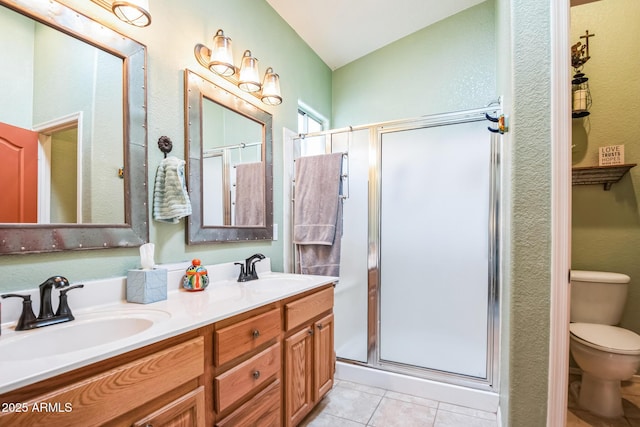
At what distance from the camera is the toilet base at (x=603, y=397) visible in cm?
183

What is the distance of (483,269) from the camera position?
204cm

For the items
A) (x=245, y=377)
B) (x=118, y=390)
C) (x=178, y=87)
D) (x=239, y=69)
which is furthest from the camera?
(x=239, y=69)

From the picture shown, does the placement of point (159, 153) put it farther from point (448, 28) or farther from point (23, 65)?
point (448, 28)

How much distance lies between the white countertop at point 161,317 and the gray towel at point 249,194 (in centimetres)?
34

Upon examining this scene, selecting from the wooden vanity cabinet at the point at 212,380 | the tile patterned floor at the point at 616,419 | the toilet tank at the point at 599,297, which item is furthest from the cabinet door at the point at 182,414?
the toilet tank at the point at 599,297

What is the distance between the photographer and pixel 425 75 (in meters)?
2.79

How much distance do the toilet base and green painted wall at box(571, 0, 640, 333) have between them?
659 mm

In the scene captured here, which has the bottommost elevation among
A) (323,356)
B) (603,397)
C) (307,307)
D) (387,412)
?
(387,412)

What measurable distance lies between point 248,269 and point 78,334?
3.07 ft

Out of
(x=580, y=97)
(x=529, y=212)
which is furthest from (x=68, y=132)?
(x=580, y=97)

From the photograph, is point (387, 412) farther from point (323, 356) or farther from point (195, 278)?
point (195, 278)

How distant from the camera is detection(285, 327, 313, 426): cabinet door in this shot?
4.97 ft

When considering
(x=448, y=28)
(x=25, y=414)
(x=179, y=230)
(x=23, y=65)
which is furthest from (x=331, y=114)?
(x=25, y=414)

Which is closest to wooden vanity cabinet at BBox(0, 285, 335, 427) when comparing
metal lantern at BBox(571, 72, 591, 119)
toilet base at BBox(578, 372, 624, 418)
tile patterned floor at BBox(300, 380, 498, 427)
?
tile patterned floor at BBox(300, 380, 498, 427)
